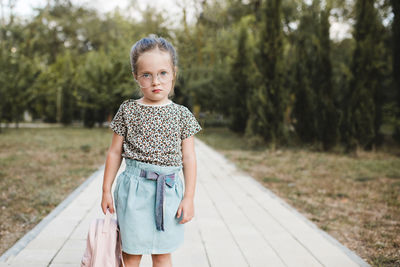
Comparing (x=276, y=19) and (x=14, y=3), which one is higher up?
(x=14, y=3)

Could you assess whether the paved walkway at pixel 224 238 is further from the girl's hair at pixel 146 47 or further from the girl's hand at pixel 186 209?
the girl's hair at pixel 146 47

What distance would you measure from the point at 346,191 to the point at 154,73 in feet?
16.2

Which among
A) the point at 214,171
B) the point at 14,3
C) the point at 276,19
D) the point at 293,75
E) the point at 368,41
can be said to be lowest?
the point at 214,171

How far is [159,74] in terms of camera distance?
1.83 metres

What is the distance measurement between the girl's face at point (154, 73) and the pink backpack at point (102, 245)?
2.21 feet

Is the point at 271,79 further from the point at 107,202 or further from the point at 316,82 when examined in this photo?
the point at 107,202

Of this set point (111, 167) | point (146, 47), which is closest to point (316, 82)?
point (146, 47)

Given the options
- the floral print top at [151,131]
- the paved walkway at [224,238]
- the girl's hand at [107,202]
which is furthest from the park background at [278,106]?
the floral print top at [151,131]

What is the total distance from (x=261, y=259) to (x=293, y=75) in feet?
34.9

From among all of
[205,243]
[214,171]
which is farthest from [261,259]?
[214,171]

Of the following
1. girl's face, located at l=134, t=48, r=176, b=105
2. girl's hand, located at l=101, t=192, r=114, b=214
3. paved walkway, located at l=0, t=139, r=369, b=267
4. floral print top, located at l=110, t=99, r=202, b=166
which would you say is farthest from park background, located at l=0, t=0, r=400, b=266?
girl's face, located at l=134, t=48, r=176, b=105

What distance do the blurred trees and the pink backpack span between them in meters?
3.32

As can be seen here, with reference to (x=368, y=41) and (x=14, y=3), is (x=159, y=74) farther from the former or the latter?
(x=14, y=3)

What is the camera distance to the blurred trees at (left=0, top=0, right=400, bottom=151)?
10508mm
